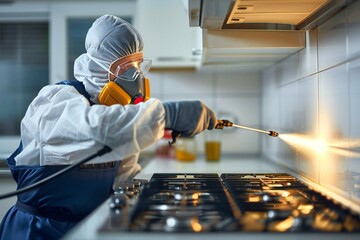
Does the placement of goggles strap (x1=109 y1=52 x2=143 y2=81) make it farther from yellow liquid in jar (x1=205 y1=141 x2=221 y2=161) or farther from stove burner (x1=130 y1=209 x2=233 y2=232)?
yellow liquid in jar (x1=205 y1=141 x2=221 y2=161)

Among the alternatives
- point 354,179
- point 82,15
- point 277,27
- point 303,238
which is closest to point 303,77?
point 277,27

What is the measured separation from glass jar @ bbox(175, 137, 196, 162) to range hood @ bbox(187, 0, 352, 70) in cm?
60

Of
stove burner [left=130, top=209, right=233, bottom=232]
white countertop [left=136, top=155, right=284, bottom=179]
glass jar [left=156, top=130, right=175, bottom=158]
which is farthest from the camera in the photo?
glass jar [left=156, top=130, right=175, bottom=158]

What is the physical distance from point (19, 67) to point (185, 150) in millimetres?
1259

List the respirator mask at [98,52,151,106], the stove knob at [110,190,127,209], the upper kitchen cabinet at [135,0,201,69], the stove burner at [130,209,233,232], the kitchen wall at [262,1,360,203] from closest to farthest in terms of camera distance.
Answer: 1. the stove burner at [130,209,233,232]
2. the stove knob at [110,190,127,209]
3. the kitchen wall at [262,1,360,203]
4. the respirator mask at [98,52,151,106]
5. the upper kitchen cabinet at [135,0,201,69]

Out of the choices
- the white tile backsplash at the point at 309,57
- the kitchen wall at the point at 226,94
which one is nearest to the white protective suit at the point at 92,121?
the white tile backsplash at the point at 309,57

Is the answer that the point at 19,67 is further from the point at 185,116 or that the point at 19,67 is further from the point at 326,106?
the point at 326,106

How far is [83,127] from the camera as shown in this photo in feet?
3.21

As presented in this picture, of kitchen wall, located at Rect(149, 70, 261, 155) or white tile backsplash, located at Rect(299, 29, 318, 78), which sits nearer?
white tile backsplash, located at Rect(299, 29, 318, 78)

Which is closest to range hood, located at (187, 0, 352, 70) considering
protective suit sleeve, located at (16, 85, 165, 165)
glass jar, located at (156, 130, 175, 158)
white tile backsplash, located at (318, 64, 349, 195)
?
white tile backsplash, located at (318, 64, 349, 195)

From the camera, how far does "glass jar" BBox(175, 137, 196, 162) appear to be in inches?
82.1

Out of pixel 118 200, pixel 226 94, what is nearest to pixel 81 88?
pixel 118 200

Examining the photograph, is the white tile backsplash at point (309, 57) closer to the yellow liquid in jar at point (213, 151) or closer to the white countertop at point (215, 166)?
the white countertop at point (215, 166)

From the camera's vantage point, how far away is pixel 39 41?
8.45 feet
